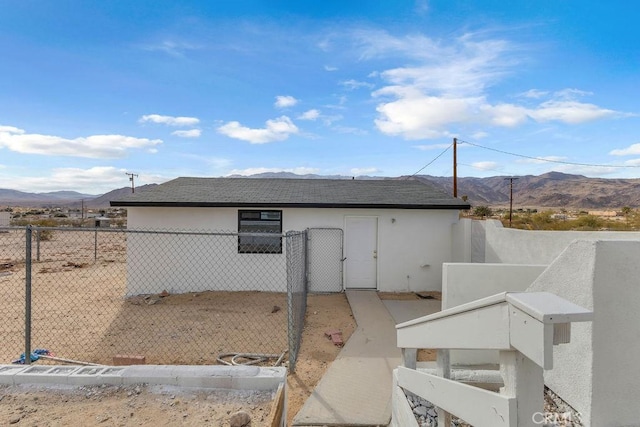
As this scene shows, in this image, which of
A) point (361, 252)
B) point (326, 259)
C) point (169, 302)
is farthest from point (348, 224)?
point (169, 302)

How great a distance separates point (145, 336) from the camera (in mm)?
6461

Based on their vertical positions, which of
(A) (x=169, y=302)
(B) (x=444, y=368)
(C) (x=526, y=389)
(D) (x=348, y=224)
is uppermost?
(D) (x=348, y=224)

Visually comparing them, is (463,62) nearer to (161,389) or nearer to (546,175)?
(161,389)

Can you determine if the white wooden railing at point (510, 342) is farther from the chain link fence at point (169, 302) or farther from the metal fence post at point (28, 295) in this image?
the metal fence post at point (28, 295)

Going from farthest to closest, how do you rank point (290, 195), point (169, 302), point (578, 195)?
1. point (578, 195)
2. point (290, 195)
3. point (169, 302)

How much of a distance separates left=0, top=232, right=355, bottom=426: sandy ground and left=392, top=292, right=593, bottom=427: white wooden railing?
2.04m

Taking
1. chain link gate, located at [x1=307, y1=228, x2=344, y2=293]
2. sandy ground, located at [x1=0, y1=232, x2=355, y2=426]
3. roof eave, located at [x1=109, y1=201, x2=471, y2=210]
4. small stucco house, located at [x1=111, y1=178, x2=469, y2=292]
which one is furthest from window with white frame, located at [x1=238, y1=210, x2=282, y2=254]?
sandy ground, located at [x1=0, y1=232, x2=355, y2=426]

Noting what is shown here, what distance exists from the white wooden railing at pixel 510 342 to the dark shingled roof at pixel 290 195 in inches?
320

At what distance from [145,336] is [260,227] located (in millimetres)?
4435

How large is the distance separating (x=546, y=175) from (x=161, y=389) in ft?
516

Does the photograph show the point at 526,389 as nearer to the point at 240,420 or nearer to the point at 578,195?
the point at 240,420

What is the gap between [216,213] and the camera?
32.9 feet

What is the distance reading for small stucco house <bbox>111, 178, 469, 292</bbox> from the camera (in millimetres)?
9914

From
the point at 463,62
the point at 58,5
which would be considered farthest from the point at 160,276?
the point at 463,62
